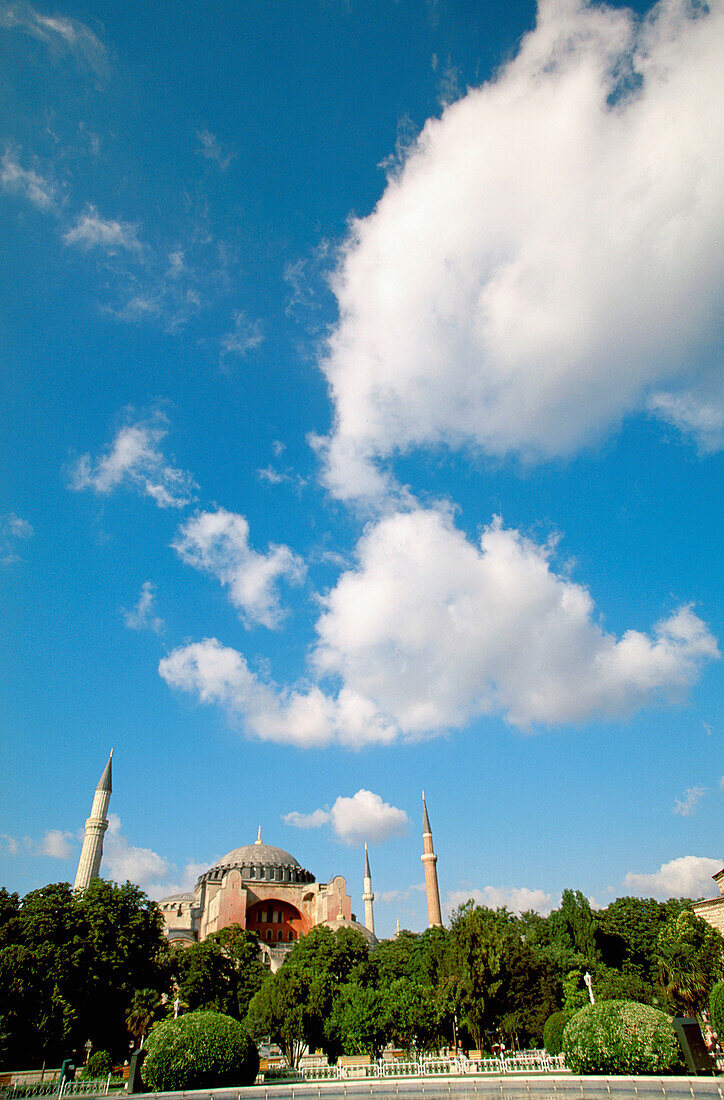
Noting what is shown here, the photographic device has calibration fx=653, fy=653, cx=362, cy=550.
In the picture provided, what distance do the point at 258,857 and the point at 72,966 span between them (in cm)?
4297

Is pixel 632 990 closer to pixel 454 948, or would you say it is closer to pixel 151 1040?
pixel 454 948

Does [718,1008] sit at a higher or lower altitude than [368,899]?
lower

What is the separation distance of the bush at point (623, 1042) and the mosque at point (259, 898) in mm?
39497

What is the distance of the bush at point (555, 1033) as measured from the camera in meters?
22.8

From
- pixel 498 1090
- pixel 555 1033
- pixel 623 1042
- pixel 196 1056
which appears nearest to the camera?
pixel 498 1090

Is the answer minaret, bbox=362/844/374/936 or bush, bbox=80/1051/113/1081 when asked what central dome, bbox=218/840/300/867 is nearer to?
minaret, bbox=362/844/374/936

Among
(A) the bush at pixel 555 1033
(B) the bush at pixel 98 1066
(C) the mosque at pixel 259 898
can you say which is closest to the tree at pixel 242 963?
(C) the mosque at pixel 259 898

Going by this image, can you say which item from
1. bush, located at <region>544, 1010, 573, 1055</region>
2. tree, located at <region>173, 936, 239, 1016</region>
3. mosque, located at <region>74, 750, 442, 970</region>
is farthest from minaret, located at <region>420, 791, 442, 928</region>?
bush, located at <region>544, 1010, 573, 1055</region>

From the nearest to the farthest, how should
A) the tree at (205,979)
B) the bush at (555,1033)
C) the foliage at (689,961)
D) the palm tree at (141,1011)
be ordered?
the bush at (555,1033)
the palm tree at (141,1011)
the foliage at (689,961)
the tree at (205,979)

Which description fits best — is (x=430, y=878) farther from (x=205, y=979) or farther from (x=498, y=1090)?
(x=498, y=1090)

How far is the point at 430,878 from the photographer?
185ft

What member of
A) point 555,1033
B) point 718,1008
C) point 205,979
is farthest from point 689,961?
point 205,979

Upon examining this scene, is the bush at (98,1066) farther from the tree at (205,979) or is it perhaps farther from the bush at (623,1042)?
the bush at (623,1042)

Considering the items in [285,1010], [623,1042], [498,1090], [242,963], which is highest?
[242,963]
